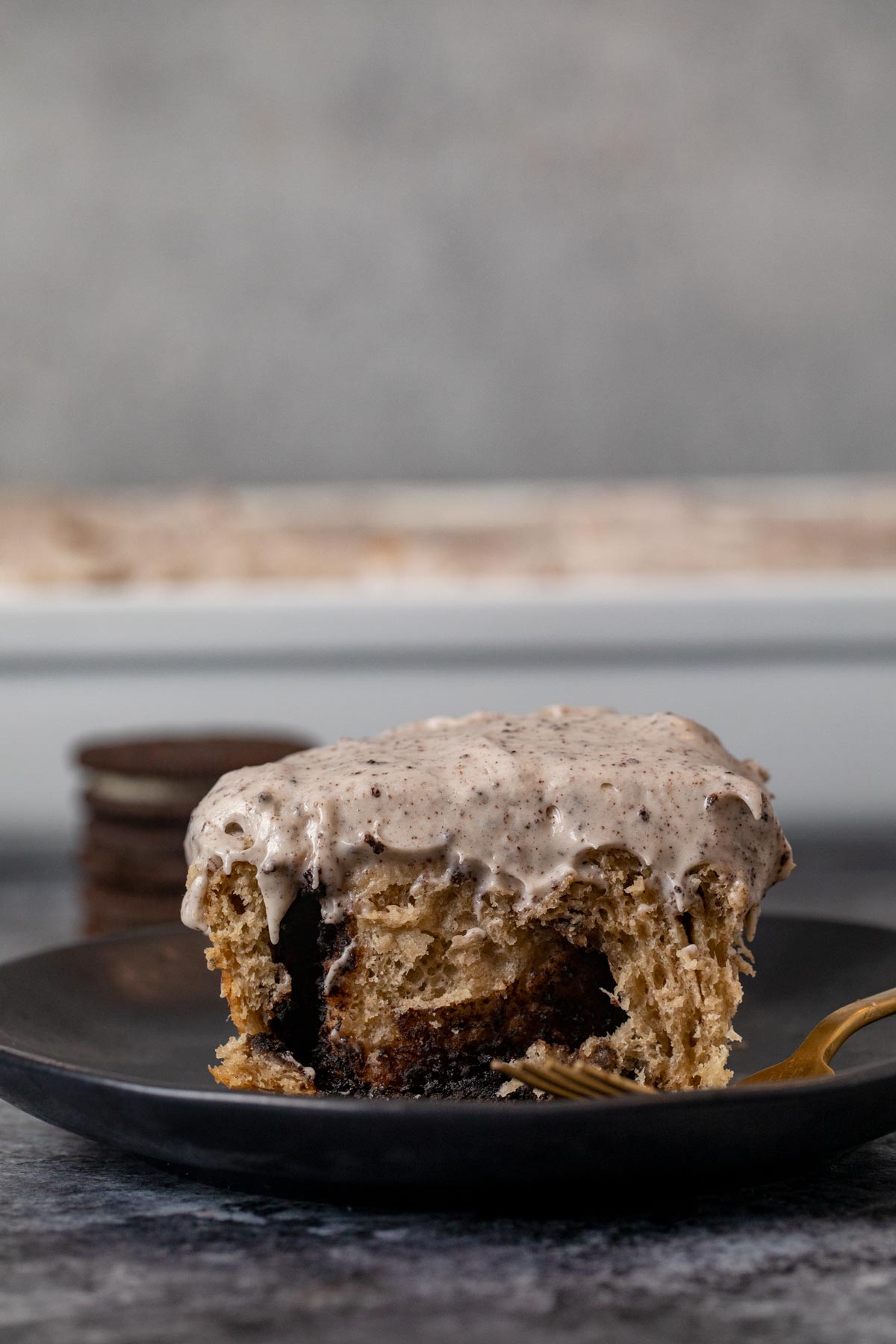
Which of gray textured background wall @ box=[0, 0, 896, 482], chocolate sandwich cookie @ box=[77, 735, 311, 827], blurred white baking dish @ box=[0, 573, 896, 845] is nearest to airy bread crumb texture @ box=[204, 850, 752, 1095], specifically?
chocolate sandwich cookie @ box=[77, 735, 311, 827]

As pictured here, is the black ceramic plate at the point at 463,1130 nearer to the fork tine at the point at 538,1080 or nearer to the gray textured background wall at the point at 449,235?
the fork tine at the point at 538,1080

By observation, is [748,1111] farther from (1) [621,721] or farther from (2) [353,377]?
(2) [353,377]

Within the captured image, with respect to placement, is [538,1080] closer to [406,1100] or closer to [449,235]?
[406,1100]

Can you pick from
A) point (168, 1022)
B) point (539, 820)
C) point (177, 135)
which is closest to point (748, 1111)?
point (539, 820)

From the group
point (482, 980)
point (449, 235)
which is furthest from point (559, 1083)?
point (449, 235)

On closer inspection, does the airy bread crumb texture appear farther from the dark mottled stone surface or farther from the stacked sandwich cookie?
the stacked sandwich cookie

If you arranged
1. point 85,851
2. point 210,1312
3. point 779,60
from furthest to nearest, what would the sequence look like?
1. point 779,60
2. point 85,851
3. point 210,1312
